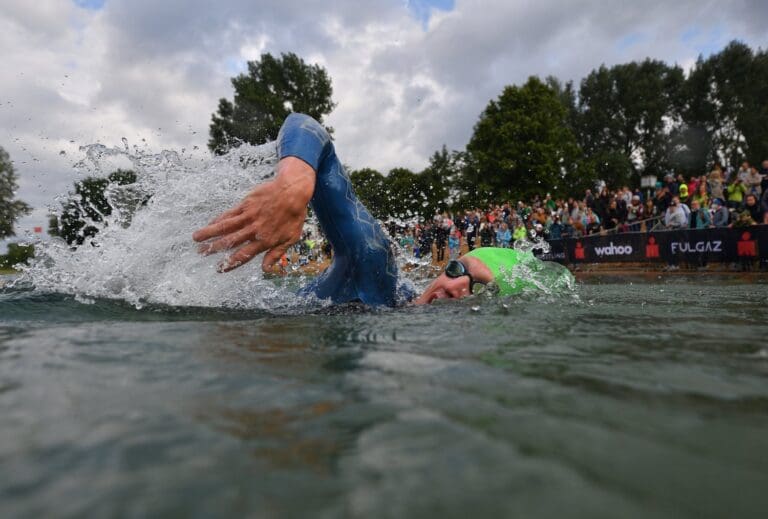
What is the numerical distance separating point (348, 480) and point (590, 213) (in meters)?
16.5

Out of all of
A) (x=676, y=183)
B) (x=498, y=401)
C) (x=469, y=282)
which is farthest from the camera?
(x=676, y=183)

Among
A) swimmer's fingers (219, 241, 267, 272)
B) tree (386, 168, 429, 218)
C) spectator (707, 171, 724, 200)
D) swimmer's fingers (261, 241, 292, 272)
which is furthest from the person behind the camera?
tree (386, 168, 429, 218)

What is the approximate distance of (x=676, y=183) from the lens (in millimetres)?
15414

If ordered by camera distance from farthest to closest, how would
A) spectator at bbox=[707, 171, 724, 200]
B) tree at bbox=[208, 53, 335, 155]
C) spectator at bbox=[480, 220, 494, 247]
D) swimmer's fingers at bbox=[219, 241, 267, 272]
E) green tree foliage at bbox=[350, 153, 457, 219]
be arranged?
1. green tree foliage at bbox=[350, 153, 457, 219]
2. tree at bbox=[208, 53, 335, 155]
3. spectator at bbox=[480, 220, 494, 247]
4. spectator at bbox=[707, 171, 724, 200]
5. swimmer's fingers at bbox=[219, 241, 267, 272]

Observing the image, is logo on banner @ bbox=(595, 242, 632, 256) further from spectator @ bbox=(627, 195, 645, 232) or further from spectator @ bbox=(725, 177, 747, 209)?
spectator @ bbox=(725, 177, 747, 209)

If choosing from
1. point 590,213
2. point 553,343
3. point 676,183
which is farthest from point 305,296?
point 676,183

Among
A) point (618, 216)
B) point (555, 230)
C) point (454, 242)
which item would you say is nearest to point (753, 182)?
point (618, 216)

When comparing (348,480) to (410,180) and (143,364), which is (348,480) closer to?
(143,364)

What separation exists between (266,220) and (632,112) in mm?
50160

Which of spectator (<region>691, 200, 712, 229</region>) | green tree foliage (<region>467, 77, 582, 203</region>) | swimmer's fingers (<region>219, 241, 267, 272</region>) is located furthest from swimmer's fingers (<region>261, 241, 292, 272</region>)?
green tree foliage (<region>467, 77, 582, 203</region>)

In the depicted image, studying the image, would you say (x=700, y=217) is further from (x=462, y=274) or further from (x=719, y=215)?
(x=462, y=274)

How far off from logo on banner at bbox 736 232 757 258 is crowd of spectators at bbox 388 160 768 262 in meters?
0.30

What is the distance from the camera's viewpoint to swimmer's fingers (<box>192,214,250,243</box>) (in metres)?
2.50

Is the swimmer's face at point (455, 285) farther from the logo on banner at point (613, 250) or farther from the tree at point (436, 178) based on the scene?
the tree at point (436, 178)
